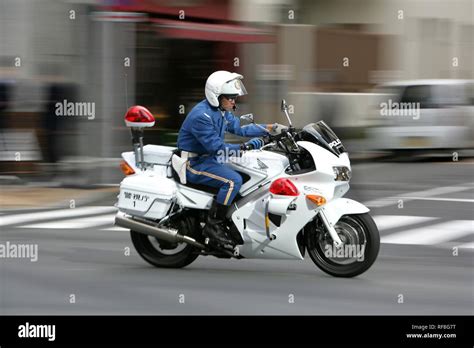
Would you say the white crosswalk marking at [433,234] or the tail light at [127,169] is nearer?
the tail light at [127,169]

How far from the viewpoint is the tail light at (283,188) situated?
8.72 m

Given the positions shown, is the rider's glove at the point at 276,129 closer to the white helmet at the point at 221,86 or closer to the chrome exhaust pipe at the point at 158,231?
the white helmet at the point at 221,86

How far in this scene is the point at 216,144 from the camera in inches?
351

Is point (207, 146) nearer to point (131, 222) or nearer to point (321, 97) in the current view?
point (131, 222)

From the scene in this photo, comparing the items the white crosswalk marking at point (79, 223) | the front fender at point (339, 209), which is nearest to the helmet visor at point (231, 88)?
the front fender at point (339, 209)

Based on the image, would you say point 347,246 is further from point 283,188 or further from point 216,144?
point 216,144

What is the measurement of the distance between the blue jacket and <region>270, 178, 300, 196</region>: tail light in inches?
18.3

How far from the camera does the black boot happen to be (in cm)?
899

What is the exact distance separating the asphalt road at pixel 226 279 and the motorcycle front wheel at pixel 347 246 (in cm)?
13

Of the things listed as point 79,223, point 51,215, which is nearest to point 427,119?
point 51,215

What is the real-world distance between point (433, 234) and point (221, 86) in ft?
13.4

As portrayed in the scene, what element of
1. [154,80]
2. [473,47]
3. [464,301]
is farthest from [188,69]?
[473,47]

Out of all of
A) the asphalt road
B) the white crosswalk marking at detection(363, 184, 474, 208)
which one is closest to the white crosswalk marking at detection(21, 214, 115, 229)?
the asphalt road

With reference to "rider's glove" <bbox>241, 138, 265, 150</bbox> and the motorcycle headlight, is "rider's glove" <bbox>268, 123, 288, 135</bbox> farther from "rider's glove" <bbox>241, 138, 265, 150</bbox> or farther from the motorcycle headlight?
the motorcycle headlight
